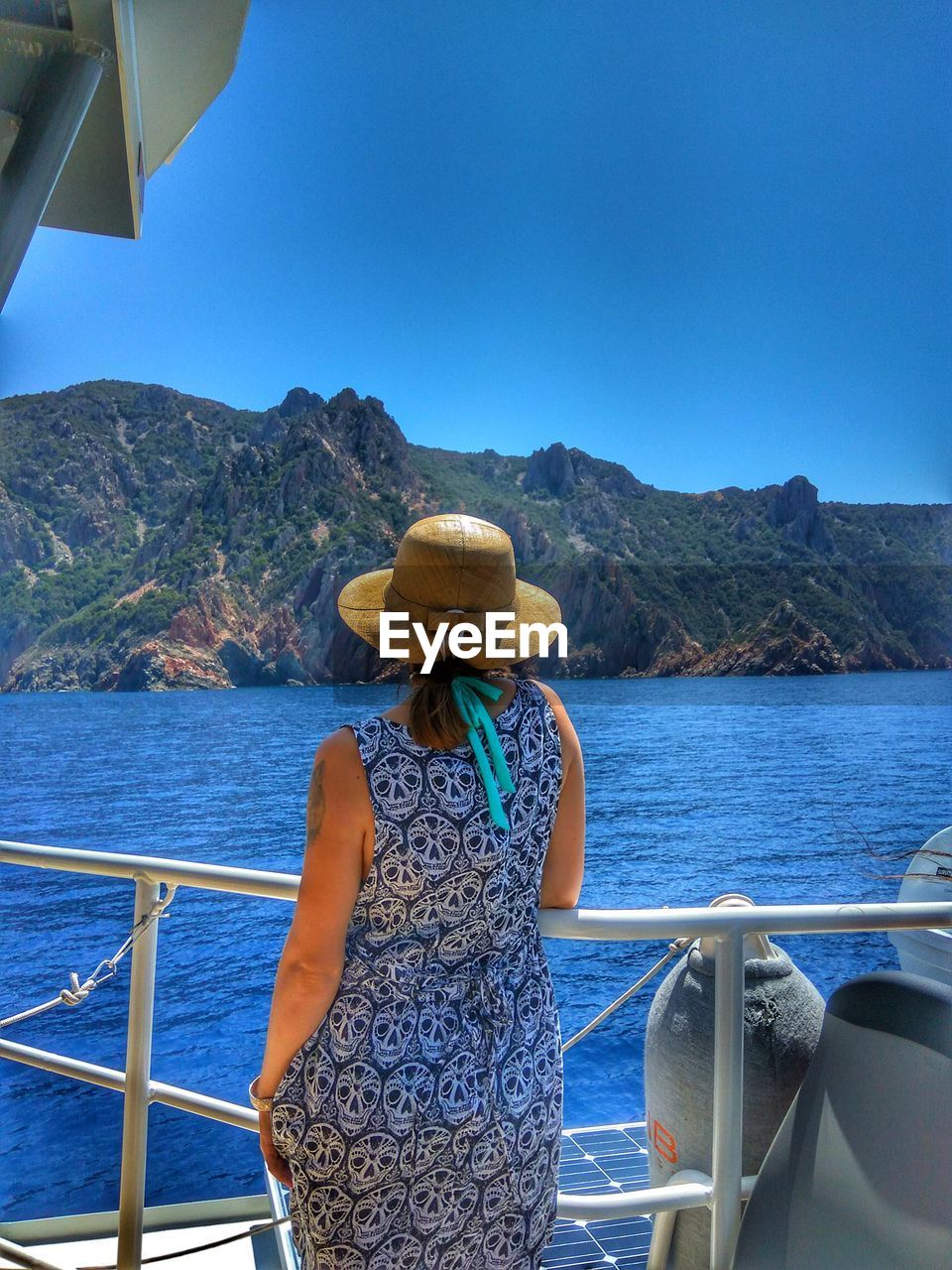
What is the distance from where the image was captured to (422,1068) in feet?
2.06

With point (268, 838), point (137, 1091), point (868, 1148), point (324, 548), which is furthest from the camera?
point (324, 548)

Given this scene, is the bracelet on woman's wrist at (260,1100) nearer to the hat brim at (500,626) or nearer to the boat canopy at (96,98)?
the hat brim at (500,626)

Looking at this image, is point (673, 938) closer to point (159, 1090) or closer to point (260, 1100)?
point (260, 1100)

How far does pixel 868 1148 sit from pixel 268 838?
87.8 ft

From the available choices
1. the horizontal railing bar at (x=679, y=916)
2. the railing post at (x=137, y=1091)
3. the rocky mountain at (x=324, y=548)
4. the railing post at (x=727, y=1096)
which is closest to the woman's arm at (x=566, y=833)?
the horizontal railing bar at (x=679, y=916)

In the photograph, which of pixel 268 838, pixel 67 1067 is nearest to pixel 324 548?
pixel 268 838

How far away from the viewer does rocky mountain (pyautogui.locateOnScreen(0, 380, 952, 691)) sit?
32750 mm

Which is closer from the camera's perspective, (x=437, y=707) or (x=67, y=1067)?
(x=437, y=707)

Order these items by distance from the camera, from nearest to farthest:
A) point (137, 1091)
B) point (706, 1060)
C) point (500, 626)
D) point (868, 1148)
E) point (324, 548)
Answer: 1. point (868, 1148)
2. point (500, 626)
3. point (137, 1091)
4. point (706, 1060)
5. point (324, 548)

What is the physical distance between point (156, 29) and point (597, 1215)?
102 centimetres

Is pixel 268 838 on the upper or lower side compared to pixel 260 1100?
lower

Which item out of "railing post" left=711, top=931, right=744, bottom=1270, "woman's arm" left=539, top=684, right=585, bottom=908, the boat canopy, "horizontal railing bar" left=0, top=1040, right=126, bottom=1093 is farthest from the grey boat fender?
the boat canopy

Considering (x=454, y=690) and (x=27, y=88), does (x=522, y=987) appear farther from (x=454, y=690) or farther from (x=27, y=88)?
(x=27, y=88)

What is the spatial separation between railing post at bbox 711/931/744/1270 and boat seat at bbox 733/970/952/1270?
169mm
